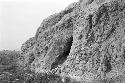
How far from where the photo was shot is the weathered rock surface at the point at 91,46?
3481cm

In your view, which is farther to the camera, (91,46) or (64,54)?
(64,54)

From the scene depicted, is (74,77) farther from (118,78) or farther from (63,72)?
(118,78)

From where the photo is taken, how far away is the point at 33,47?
60.0m

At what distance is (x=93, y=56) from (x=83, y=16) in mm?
7615

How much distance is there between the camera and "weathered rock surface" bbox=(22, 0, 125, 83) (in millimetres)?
34812

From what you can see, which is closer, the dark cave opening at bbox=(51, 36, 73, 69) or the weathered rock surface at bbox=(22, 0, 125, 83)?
the weathered rock surface at bbox=(22, 0, 125, 83)

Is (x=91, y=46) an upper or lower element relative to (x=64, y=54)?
upper

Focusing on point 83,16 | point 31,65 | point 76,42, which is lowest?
point 31,65

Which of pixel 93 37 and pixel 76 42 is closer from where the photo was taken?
pixel 93 37

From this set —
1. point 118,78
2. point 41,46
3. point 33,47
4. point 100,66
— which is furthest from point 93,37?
point 33,47

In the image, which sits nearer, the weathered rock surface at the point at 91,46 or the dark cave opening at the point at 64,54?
the weathered rock surface at the point at 91,46

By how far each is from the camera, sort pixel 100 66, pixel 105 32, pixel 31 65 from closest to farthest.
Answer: pixel 100 66 → pixel 105 32 → pixel 31 65

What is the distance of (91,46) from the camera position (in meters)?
38.5

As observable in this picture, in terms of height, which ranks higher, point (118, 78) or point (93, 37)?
point (93, 37)
